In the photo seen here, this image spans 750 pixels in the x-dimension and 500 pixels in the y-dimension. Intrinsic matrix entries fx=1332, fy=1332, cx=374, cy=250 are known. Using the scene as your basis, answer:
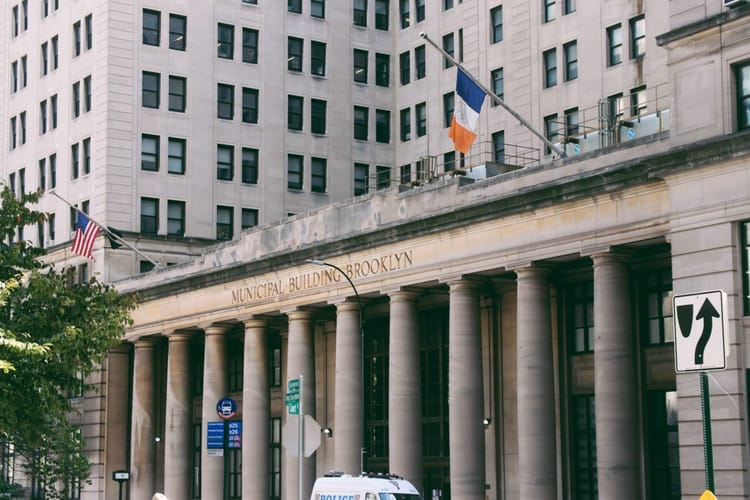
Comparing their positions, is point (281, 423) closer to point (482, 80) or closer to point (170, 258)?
point (170, 258)

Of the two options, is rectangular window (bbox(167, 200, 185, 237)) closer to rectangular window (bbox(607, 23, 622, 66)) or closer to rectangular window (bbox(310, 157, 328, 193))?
rectangular window (bbox(310, 157, 328, 193))

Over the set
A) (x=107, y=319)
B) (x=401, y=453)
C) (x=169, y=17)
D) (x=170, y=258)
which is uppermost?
(x=169, y=17)

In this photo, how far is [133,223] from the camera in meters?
78.2

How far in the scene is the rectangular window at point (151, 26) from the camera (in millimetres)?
80312

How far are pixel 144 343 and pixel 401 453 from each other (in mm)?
26029

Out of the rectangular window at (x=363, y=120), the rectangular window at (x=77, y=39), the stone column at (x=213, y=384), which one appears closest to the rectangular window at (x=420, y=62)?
the rectangular window at (x=363, y=120)

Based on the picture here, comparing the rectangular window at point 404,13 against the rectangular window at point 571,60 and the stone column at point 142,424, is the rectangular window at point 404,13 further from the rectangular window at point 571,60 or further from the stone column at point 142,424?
the stone column at point 142,424

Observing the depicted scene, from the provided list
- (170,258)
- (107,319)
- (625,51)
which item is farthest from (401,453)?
(170,258)

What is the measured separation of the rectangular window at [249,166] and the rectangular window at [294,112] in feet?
10.0

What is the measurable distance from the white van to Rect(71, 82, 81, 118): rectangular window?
45.4 metres

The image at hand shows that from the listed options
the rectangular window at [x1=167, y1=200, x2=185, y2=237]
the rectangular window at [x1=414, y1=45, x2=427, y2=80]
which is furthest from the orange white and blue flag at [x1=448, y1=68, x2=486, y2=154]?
the rectangular window at [x1=167, y1=200, x2=185, y2=237]

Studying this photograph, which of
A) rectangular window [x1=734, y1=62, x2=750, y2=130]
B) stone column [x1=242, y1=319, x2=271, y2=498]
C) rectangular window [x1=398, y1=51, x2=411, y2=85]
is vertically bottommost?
stone column [x1=242, y1=319, x2=271, y2=498]

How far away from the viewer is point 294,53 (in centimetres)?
8444

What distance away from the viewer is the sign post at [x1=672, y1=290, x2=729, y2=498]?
14.6m
